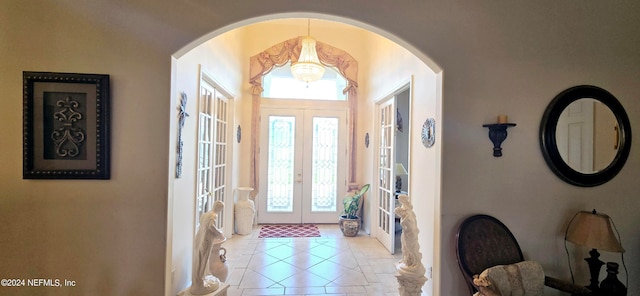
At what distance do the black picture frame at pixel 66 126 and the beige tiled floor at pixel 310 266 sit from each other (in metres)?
1.73

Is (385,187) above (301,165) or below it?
below

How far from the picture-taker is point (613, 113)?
204 centimetres

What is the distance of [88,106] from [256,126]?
10.1ft

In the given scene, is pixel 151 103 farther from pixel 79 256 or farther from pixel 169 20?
pixel 79 256

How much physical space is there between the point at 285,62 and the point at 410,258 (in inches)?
152

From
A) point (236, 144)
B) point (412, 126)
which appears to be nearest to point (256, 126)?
point (236, 144)

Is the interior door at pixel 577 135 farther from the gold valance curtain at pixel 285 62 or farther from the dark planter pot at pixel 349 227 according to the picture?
the gold valance curtain at pixel 285 62

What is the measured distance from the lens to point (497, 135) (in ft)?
6.35

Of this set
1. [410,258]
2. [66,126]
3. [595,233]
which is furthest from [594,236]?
[66,126]

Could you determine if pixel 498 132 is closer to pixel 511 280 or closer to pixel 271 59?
pixel 511 280

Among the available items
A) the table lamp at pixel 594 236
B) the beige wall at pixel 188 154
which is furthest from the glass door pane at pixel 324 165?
the table lamp at pixel 594 236

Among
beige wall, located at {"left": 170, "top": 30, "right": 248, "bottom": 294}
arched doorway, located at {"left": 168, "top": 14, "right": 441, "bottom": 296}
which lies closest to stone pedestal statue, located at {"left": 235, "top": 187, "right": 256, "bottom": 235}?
arched doorway, located at {"left": 168, "top": 14, "right": 441, "bottom": 296}

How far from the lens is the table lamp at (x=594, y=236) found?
1.72m

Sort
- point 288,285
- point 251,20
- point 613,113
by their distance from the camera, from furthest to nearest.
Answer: point 288,285
point 613,113
point 251,20
